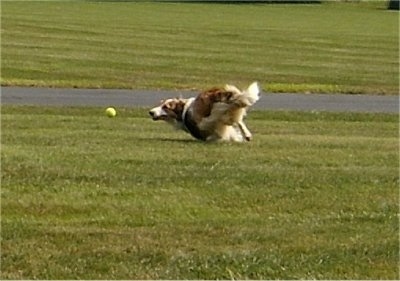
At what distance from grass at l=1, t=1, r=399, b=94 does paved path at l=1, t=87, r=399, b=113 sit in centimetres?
152

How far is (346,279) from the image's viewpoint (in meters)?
6.58

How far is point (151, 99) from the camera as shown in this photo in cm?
2308

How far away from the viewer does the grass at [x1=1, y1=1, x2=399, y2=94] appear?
2905cm

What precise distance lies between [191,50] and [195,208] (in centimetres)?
2972

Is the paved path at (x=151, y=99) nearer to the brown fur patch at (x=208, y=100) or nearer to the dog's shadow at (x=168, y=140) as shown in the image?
the dog's shadow at (x=168, y=140)

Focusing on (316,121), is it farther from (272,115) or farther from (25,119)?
(25,119)

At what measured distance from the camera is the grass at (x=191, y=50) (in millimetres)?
29047

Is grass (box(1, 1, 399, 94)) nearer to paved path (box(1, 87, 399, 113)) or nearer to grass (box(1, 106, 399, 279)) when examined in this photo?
paved path (box(1, 87, 399, 113))

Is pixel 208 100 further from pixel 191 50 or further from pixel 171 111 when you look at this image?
pixel 191 50

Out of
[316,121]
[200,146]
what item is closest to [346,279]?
[200,146]

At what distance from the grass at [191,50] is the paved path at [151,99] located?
4.98ft

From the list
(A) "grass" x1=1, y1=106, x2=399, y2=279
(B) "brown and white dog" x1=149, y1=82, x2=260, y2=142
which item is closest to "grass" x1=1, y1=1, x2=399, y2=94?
(B) "brown and white dog" x1=149, y1=82, x2=260, y2=142

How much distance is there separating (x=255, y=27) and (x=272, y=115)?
32171mm

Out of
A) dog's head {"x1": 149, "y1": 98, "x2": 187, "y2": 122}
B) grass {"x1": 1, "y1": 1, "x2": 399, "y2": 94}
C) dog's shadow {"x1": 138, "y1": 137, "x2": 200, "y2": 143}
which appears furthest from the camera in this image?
grass {"x1": 1, "y1": 1, "x2": 399, "y2": 94}
